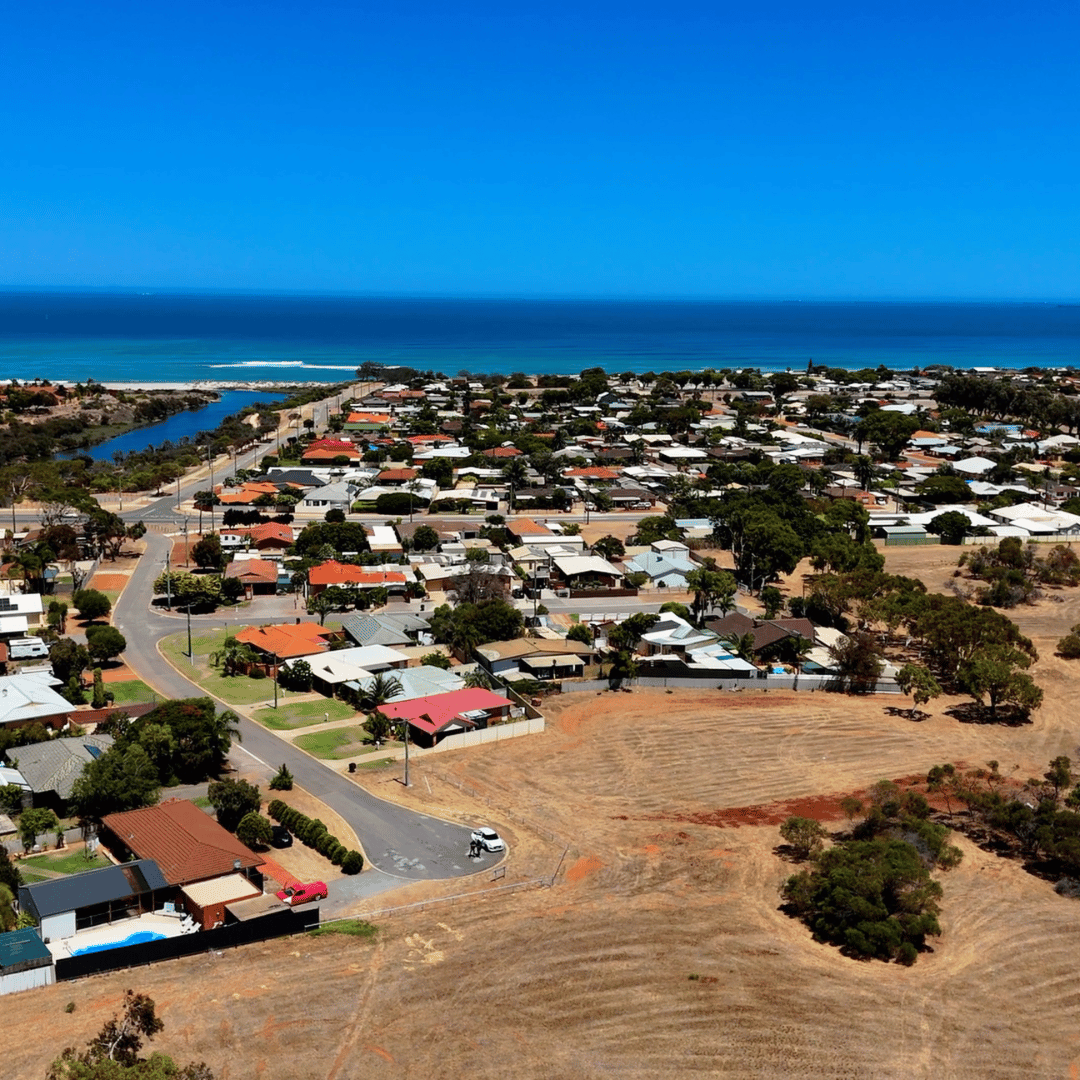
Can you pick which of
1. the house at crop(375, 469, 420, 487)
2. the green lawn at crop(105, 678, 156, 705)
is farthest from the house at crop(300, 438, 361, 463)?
the green lawn at crop(105, 678, 156, 705)

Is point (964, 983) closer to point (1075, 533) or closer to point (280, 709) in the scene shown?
Answer: point (280, 709)

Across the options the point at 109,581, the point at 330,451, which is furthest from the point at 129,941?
the point at 330,451

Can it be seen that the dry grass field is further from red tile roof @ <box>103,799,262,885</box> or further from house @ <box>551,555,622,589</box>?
house @ <box>551,555,622,589</box>

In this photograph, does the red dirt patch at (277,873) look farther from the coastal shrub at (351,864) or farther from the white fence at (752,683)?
the white fence at (752,683)

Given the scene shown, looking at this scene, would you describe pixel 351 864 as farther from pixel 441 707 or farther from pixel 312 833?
pixel 441 707

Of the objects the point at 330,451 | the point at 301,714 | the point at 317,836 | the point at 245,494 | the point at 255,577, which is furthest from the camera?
the point at 330,451

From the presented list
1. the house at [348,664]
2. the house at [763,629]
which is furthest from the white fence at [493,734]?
the house at [763,629]

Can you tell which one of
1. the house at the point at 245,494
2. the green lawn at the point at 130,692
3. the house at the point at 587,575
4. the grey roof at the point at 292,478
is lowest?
the green lawn at the point at 130,692
